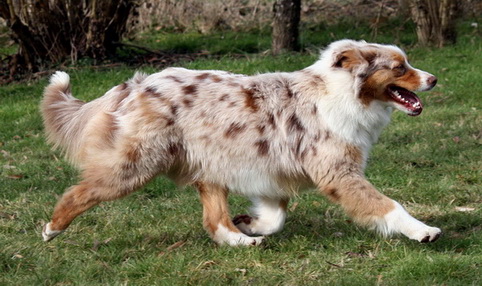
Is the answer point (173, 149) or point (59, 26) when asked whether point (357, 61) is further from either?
point (59, 26)

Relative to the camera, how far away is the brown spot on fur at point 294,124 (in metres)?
6.07

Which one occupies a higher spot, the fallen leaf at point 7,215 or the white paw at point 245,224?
the white paw at point 245,224

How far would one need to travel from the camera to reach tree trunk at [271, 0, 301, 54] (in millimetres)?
13891

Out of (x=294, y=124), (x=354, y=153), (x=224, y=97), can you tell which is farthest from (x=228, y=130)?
(x=354, y=153)

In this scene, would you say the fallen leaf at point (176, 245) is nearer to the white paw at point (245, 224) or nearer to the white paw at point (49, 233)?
the white paw at point (245, 224)

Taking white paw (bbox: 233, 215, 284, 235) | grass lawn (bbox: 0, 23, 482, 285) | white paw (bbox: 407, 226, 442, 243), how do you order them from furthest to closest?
1. white paw (bbox: 233, 215, 284, 235)
2. white paw (bbox: 407, 226, 442, 243)
3. grass lawn (bbox: 0, 23, 482, 285)

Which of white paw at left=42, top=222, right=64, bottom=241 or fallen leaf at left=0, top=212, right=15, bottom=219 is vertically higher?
white paw at left=42, top=222, right=64, bottom=241

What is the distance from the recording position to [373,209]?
19.0 feet

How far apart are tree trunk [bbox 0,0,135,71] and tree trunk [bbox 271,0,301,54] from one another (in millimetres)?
2408

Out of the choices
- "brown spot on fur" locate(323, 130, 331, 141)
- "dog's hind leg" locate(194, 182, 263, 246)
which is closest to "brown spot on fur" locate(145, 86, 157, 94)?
"dog's hind leg" locate(194, 182, 263, 246)

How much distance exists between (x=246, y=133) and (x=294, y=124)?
1.14ft

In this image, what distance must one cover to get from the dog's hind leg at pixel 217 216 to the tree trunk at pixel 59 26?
760cm

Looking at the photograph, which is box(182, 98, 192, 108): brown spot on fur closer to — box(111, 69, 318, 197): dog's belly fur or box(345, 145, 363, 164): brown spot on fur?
box(111, 69, 318, 197): dog's belly fur

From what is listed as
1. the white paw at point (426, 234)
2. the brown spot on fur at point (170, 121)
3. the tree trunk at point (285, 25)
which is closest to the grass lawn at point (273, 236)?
the white paw at point (426, 234)
